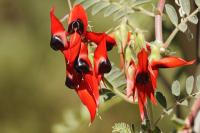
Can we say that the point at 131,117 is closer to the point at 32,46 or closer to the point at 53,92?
the point at 53,92

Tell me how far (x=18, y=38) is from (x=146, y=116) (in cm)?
208

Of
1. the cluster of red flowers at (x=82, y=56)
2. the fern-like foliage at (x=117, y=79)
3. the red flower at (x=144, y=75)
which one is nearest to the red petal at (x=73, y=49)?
the cluster of red flowers at (x=82, y=56)

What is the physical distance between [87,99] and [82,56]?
0.08 meters

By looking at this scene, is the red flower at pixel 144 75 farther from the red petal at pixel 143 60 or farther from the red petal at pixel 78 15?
the red petal at pixel 78 15

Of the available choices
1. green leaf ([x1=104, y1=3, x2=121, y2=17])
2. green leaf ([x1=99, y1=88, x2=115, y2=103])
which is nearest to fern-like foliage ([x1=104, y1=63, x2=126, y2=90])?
green leaf ([x1=99, y1=88, x2=115, y2=103])

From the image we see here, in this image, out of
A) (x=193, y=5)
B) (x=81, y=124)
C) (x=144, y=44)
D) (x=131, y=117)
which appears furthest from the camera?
(x=131, y=117)

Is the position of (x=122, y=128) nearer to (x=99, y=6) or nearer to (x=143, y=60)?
(x=143, y=60)

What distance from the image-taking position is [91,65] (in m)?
1.22

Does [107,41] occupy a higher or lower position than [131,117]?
higher

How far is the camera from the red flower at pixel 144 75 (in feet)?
3.84

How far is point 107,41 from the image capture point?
1.22 meters

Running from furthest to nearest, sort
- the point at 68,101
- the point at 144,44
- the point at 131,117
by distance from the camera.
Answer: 1. the point at 68,101
2. the point at 131,117
3. the point at 144,44

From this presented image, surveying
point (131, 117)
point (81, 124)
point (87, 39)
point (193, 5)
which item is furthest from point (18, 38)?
point (87, 39)

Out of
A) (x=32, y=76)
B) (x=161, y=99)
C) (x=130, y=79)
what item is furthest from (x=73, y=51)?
(x=32, y=76)
